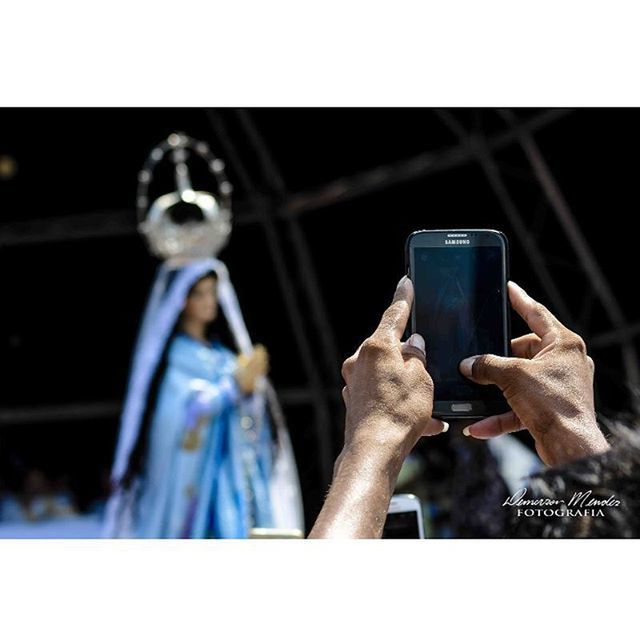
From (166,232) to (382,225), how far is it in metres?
0.88

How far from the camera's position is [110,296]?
4.63m

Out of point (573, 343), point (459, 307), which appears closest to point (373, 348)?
point (573, 343)

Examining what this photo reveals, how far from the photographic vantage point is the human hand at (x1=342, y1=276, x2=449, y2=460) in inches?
41.9

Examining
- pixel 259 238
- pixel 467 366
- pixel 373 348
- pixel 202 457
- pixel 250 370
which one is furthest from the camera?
pixel 259 238

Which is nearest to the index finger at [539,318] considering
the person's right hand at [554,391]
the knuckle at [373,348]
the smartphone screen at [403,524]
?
the person's right hand at [554,391]

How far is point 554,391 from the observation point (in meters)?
1.24

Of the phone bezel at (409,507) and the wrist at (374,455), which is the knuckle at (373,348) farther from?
the phone bezel at (409,507)

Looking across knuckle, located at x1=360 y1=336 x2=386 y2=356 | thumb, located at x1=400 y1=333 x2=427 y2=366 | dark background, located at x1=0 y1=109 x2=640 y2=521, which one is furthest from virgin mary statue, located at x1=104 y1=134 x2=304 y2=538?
knuckle, located at x1=360 y1=336 x2=386 y2=356

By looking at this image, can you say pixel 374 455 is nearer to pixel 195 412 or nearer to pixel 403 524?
pixel 403 524

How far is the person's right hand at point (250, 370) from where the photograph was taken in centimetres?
451

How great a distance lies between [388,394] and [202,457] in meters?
3.31

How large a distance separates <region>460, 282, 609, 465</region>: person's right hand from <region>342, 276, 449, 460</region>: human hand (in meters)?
0.13

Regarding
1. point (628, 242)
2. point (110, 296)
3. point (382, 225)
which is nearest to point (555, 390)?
point (628, 242)

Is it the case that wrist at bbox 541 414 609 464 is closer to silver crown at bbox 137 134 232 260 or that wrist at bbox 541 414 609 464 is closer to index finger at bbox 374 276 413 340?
index finger at bbox 374 276 413 340
